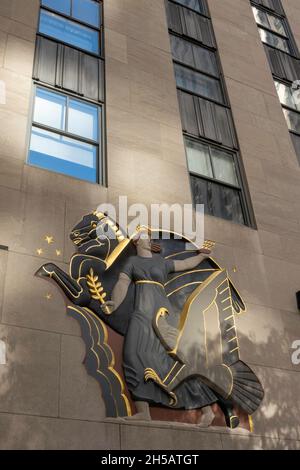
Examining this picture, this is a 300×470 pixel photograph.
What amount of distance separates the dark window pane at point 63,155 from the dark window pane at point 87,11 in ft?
18.2

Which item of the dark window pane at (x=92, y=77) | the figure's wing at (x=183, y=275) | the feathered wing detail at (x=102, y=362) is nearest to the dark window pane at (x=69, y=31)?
the dark window pane at (x=92, y=77)

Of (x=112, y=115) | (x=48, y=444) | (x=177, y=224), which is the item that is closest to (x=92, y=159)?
(x=112, y=115)

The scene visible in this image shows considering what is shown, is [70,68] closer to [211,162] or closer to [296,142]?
[211,162]

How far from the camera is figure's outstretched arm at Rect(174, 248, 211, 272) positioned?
11930 millimetres

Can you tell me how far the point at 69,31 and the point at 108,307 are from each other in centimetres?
960

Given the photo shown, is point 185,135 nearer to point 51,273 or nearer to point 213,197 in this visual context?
point 213,197

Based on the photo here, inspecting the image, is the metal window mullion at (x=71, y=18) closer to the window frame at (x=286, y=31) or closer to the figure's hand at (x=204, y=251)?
the window frame at (x=286, y=31)

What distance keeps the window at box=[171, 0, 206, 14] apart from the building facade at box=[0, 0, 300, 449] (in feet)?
0.22

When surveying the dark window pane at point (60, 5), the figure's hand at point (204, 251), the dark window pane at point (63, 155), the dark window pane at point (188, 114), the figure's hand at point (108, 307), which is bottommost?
the figure's hand at point (108, 307)

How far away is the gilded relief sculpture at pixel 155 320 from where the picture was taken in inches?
388

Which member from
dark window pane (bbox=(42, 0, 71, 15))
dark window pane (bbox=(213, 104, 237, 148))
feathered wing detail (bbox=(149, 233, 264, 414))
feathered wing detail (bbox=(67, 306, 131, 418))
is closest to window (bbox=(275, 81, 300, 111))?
dark window pane (bbox=(213, 104, 237, 148))

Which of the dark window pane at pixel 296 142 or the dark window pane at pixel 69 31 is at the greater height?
the dark window pane at pixel 69 31

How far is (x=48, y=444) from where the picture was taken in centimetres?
858

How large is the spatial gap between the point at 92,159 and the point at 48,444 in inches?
273
